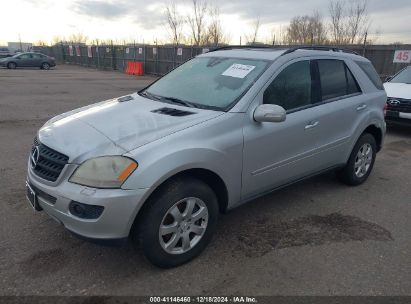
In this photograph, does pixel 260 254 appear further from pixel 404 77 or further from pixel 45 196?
pixel 404 77

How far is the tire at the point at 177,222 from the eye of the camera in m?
2.72

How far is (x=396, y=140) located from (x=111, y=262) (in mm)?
6850

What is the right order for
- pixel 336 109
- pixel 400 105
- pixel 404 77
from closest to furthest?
1. pixel 336 109
2. pixel 400 105
3. pixel 404 77

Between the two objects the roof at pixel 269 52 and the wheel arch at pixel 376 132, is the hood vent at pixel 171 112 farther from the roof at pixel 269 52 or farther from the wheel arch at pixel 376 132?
the wheel arch at pixel 376 132

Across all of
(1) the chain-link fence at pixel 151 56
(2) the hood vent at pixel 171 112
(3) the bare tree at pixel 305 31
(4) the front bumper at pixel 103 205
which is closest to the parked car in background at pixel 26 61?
(1) the chain-link fence at pixel 151 56

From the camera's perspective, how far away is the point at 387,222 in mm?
3896

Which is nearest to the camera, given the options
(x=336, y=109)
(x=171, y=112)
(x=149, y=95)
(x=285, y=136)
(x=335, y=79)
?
(x=171, y=112)

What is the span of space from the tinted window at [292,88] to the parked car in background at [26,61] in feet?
99.0

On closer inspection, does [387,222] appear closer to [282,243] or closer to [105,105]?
[282,243]

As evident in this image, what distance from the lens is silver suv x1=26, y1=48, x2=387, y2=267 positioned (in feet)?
8.57

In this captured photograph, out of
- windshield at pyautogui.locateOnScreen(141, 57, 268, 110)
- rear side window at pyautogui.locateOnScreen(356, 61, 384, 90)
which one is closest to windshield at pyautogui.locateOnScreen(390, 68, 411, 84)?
rear side window at pyautogui.locateOnScreen(356, 61, 384, 90)

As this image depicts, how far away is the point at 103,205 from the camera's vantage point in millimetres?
2523

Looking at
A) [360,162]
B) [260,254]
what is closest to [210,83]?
[260,254]

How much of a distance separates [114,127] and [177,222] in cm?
95
